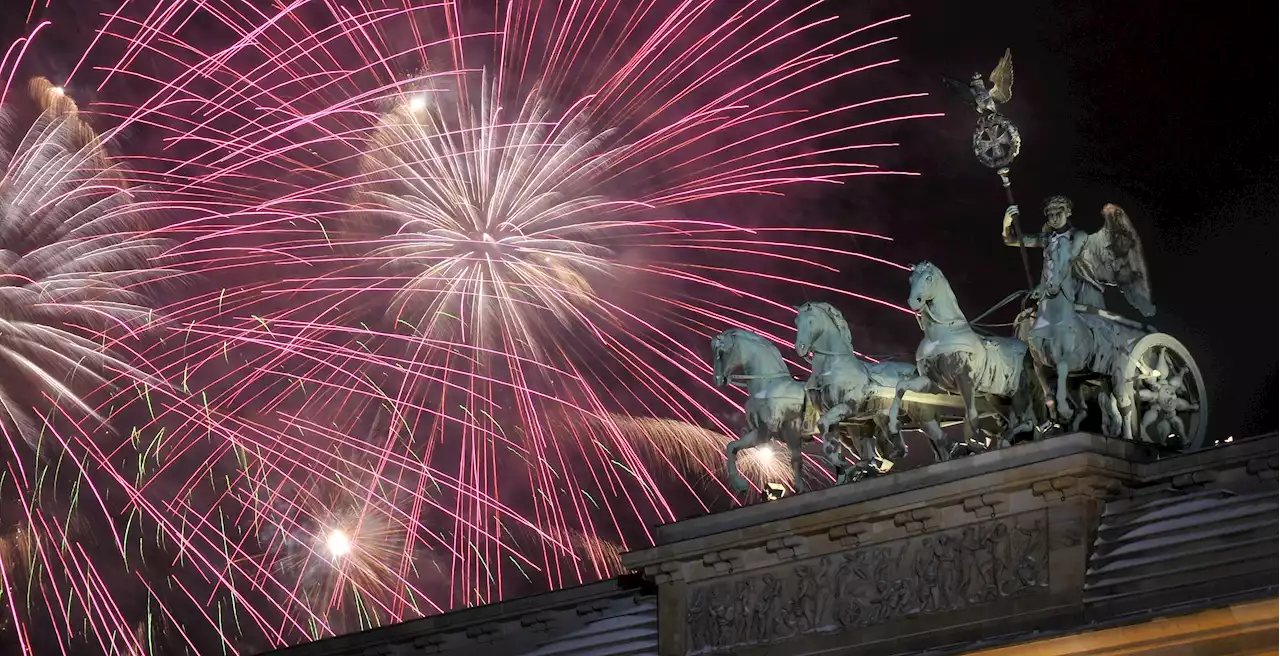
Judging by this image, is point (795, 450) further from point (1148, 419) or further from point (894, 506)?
point (1148, 419)

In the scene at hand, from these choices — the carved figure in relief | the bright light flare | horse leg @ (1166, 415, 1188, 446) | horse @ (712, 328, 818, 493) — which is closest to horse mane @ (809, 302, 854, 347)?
horse @ (712, 328, 818, 493)

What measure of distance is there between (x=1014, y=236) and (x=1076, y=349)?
7.27 ft

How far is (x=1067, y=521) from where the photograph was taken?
19.9 meters

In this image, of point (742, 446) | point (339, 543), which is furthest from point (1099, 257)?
point (339, 543)

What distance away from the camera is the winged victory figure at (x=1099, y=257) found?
21234 millimetres

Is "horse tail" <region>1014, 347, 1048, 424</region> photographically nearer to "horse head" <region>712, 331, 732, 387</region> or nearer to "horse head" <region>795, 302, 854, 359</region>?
"horse head" <region>795, 302, 854, 359</region>

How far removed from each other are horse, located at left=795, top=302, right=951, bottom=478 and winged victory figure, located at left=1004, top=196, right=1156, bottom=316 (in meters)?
2.24

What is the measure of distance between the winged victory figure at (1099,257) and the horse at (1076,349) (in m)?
0.18

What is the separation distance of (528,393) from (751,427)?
13.6 ft

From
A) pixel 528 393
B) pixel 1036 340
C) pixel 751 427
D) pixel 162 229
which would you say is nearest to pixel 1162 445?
pixel 1036 340

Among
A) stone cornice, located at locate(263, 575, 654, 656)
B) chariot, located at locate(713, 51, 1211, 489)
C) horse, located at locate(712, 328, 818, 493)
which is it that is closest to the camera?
chariot, located at locate(713, 51, 1211, 489)

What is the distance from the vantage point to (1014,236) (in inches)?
885

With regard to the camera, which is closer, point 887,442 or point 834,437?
point 834,437

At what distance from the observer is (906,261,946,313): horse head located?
21406 millimetres
